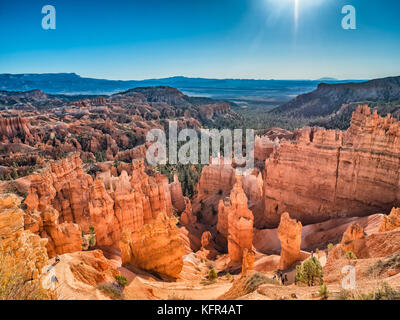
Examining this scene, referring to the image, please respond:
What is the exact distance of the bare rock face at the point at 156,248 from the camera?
1182 centimetres

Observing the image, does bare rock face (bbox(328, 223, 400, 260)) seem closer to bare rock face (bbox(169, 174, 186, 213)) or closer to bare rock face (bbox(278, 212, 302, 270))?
bare rock face (bbox(278, 212, 302, 270))

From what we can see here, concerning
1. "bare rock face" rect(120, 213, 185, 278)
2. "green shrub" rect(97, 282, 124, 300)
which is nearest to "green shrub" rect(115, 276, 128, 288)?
"green shrub" rect(97, 282, 124, 300)

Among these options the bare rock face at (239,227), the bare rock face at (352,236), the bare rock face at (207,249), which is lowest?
the bare rock face at (207,249)

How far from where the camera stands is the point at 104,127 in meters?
63.4

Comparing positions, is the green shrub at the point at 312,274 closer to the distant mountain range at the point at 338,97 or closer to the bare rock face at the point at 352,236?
the bare rock face at the point at 352,236

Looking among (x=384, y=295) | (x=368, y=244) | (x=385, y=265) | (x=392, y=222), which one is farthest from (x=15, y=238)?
(x=392, y=222)

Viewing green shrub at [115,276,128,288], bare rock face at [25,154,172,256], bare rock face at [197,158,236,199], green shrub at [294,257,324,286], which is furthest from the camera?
bare rock face at [197,158,236,199]

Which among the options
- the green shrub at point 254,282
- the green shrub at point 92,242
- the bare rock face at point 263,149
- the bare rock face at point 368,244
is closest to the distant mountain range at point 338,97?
the bare rock face at point 263,149

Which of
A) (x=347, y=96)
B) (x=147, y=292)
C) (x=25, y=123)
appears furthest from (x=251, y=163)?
(x=347, y=96)

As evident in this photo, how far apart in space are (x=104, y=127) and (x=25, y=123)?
1535 cm

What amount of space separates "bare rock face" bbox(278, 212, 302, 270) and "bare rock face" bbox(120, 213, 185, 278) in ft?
18.0

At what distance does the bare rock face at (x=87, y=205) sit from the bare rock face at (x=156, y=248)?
2844 mm

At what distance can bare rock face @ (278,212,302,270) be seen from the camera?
1405cm

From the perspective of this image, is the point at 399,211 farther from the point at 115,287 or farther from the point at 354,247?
the point at 115,287
